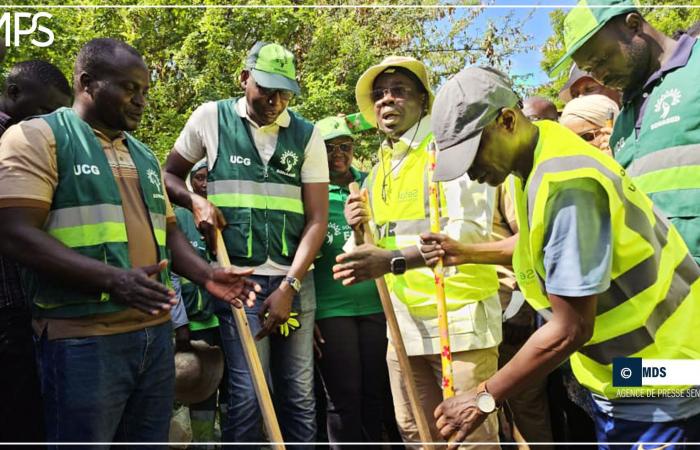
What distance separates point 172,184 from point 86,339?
129 centimetres

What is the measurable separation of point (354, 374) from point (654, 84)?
220cm

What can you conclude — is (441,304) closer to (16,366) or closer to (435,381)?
(435,381)

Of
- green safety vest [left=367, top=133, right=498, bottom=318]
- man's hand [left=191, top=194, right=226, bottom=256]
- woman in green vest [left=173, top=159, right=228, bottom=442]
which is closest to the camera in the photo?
green safety vest [left=367, top=133, right=498, bottom=318]

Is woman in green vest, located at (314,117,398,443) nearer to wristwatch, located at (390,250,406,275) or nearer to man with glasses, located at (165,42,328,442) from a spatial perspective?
man with glasses, located at (165,42,328,442)

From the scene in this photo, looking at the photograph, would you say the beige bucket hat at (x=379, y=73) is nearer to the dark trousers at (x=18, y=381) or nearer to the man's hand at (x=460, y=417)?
the man's hand at (x=460, y=417)

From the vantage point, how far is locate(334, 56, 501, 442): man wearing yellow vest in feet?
10.5

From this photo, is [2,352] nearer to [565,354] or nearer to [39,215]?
[39,215]

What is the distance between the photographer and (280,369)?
11.7 feet

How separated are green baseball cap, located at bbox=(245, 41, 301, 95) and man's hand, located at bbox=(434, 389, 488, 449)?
6.51 ft

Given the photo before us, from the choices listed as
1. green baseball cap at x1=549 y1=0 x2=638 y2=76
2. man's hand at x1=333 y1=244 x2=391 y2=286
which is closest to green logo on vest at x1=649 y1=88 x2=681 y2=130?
green baseball cap at x1=549 y1=0 x2=638 y2=76

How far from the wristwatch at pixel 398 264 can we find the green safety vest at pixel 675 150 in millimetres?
1074

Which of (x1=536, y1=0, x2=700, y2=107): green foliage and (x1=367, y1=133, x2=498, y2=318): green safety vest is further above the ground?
(x1=536, y1=0, x2=700, y2=107): green foliage

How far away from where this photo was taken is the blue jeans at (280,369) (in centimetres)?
335

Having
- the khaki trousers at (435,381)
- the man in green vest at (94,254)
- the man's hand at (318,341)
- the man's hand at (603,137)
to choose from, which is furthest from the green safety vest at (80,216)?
the man's hand at (603,137)
